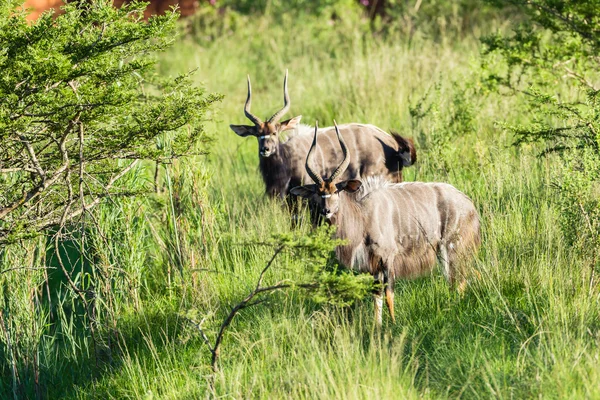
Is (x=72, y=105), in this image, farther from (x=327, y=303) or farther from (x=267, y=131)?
(x=267, y=131)

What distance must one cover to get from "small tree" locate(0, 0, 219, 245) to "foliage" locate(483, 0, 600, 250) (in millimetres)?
2179

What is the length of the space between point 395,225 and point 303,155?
6.26 feet

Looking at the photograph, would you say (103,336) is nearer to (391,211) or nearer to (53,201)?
(53,201)

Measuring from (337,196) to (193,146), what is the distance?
1137 mm

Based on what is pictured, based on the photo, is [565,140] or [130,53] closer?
[130,53]

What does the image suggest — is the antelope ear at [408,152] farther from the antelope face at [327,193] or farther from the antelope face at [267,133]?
the antelope face at [327,193]

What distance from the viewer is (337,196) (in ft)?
17.8

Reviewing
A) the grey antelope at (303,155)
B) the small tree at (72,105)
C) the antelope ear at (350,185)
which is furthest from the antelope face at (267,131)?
the antelope ear at (350,185)

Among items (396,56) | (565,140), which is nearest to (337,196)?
(565,140)

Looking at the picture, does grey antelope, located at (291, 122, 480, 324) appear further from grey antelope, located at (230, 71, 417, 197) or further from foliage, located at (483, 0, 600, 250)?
grey antelope, located at (230, 71, 417, 197)

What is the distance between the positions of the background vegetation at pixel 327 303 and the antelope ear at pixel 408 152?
128 millimetres

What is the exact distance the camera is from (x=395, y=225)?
5633 millimetres

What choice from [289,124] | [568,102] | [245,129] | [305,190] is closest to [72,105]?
[305,190]

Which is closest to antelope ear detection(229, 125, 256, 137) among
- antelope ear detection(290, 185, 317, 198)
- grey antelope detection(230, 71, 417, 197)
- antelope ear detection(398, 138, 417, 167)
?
grey antelope detection(230, 71, 417, 197)
